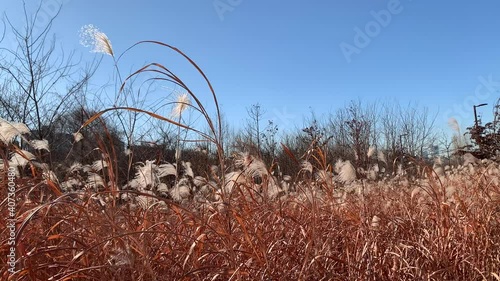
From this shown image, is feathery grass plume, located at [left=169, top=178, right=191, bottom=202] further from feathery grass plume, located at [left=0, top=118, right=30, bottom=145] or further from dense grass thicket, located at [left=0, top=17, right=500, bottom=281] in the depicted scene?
feathery grass plume, located at [left=0, top=118, right=30, bottom=145]

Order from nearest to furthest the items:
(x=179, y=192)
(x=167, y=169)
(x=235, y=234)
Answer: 1. (x=235, y=234)
2. (x=167, y=169)
3. (x=179, y=192)

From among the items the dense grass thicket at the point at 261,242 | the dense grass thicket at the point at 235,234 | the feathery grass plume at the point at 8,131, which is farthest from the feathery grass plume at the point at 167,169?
the feathery grass plume at the point at 8,131

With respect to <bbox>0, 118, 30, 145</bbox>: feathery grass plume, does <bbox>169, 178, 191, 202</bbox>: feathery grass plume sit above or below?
below

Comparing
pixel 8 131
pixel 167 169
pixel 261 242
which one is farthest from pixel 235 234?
pixel 8 131

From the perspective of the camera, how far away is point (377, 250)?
2.05 metres

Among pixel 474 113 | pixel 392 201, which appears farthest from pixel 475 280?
pixel 474 113

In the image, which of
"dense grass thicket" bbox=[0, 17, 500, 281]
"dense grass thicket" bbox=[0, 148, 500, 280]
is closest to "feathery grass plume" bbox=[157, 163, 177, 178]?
"dense grass thicket" bbox=[0, 17, 500, 281]

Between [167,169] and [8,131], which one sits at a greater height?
[8,131]

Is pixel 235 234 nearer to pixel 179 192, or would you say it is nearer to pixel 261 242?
pixel 261 242

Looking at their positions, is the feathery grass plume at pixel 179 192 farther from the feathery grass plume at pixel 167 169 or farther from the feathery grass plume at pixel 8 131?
the feathery grass plume at pixel 8 131

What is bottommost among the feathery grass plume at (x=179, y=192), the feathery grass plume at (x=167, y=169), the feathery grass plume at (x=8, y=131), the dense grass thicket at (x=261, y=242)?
the dense grass thicket at (x=261, y=242)

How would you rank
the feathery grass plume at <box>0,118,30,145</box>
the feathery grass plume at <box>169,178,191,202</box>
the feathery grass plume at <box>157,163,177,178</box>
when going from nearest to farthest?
the feathery grass plume at <box>0,118,30,145</box>
the feathery grass plume at <box>157,163,177,178</box>
the feathery grass plume at <box>169,178,191,202</box>

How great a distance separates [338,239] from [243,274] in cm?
96

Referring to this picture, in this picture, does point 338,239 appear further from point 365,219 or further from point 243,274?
point 243,274
